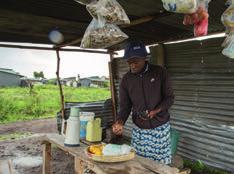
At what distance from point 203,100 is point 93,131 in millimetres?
2452

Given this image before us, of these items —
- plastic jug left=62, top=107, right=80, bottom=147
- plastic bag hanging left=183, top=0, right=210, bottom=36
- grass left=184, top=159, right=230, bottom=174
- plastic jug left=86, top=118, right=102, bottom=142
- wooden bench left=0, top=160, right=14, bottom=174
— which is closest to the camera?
plastic bag hanging left=183, top=0, right=210, bottom=36

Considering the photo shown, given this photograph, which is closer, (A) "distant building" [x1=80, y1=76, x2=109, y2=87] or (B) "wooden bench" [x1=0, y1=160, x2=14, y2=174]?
(B) "wooden bench" [x1=0, y1=160, x2=14, y2=174]

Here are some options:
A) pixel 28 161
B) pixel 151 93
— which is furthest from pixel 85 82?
pixel 151 93

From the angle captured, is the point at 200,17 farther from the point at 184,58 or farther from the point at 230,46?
the point at 184,58

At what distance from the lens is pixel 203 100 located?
5.03 metres

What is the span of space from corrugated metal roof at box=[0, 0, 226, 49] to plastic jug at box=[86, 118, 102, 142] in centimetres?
132

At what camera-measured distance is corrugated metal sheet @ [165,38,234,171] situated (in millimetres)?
4711

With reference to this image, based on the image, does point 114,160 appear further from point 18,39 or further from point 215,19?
point 18,39

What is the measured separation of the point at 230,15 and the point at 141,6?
150 centimetres

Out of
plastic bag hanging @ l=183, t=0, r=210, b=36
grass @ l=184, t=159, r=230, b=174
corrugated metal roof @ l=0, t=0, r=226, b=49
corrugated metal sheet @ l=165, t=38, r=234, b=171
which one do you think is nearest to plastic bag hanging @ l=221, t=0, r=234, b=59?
plastic bag hanging @ l=183, t=0, r=210, b=36

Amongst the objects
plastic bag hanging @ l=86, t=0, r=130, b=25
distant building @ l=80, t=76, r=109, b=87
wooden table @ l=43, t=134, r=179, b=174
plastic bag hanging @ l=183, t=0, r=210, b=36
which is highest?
distant building @ l=80, t=76, r=109, b=87

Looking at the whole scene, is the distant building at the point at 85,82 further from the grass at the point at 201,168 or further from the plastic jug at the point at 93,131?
the plastic jug at the point at 93,131

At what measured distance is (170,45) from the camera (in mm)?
5566

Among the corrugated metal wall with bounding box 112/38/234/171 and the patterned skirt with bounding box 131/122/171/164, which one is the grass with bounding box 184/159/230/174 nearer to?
the corrugated metal wall with bounding box 112/38/234/171
